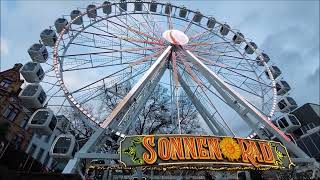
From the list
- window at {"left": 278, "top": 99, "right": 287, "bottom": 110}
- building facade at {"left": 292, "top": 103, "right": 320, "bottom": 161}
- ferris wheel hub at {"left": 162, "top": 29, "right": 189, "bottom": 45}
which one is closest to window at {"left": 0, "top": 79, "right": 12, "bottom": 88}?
ferris wheel hub at {"left": 162, "top": 29, "right": 189, "bottom": 45}

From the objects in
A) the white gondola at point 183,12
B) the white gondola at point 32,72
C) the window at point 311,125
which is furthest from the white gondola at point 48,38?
the window at point 311,125

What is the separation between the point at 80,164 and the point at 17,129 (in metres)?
23.2

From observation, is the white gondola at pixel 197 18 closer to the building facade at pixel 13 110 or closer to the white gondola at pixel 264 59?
the white gondola at pixel 264 59

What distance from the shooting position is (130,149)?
1494cm

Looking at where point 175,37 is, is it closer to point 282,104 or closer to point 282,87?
point 282,87

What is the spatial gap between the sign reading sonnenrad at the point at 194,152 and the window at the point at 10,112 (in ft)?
79.2

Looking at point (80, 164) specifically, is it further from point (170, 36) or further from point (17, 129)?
point (17, 129)

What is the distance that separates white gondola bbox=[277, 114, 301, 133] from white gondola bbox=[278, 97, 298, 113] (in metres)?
0.84

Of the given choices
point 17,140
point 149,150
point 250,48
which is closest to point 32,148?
point 17,140

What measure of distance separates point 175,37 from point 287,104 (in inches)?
370

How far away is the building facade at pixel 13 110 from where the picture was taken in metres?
34.3

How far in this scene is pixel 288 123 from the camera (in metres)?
22.9

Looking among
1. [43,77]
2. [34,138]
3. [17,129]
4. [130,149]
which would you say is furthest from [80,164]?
[34,138]

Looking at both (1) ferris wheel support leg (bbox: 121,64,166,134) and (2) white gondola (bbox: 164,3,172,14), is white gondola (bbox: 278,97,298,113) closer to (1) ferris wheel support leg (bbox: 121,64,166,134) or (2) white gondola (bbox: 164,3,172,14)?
(1) ferris wheel support leg (bbox: 121,64,166,134)
